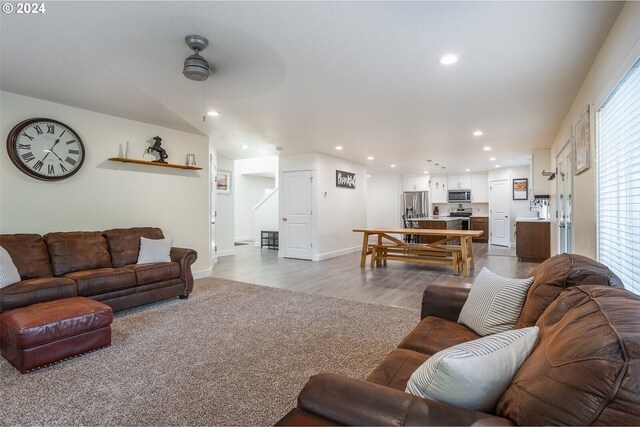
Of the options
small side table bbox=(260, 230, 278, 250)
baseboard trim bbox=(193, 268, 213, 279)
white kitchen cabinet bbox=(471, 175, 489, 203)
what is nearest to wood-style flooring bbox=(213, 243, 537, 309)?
baseboard trim bbox=(193, 268, 213, 279)

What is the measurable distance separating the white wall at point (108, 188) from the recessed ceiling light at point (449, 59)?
13.1ft

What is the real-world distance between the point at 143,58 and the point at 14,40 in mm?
879

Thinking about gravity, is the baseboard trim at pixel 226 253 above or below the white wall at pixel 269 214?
below

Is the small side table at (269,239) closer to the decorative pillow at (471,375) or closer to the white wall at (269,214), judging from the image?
the white wall at (269,214)

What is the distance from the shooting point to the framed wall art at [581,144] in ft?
9.31

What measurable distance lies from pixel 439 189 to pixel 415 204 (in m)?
1.01

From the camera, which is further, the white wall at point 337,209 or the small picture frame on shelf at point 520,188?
the small picture frame on shelf at point 520,188

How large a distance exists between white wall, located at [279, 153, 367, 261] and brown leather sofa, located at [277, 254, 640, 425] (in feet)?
18.6

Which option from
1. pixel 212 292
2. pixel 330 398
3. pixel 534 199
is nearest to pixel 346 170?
pixel 534 199

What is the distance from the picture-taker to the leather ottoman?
2133mm

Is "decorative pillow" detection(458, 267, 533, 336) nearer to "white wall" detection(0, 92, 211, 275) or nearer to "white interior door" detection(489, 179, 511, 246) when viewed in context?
"white wall" detection(0, 92, 211, 275)

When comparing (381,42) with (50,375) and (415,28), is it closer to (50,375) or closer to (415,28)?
(415,28)

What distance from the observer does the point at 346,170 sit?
8.05 metres

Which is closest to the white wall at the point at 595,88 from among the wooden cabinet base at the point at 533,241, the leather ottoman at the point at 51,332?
the wooden cabinet base at the point at 533,241
